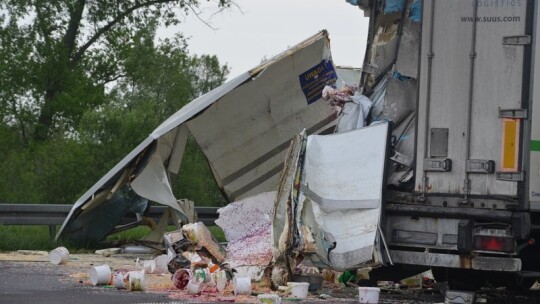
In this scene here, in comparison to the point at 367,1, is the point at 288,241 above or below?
below

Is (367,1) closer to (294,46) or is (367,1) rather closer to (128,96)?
(294,46)

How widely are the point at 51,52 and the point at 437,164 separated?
24668 millimetres

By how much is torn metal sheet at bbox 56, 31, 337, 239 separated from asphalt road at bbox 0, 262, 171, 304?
8.64 ft

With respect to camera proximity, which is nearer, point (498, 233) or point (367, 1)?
point (498, 233)

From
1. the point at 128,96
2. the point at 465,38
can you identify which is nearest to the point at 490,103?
the point at 465,38

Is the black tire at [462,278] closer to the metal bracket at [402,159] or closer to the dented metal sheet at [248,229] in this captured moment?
the metal bracket at [402,159]

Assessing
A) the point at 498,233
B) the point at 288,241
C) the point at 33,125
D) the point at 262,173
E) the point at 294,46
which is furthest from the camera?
the point at 33,125

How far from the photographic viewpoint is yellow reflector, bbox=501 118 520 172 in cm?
996

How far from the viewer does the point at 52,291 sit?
10.3 m

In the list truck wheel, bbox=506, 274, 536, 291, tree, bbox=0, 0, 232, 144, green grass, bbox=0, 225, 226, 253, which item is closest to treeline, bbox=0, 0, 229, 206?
tree, bbox=0, 0, 232, 144

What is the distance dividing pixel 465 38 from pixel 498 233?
67.8 inches

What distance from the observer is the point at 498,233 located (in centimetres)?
Result: 1003

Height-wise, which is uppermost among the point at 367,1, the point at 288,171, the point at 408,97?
the point at 367,1

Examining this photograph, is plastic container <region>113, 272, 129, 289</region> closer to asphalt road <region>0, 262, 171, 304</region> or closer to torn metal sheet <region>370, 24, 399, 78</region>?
asphalt road <region>0, 262, 171, 304</region>
